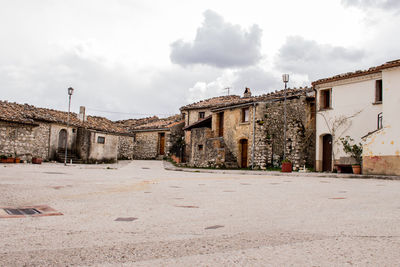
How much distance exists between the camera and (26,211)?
5.52 meters

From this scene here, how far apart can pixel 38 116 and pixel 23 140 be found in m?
2.72

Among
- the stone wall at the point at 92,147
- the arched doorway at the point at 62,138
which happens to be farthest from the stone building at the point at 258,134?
the arched doorway at the point at 62,138

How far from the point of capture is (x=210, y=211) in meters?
5.91

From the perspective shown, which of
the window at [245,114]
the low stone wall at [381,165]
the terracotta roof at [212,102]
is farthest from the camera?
the terracotta roof at [212,102]

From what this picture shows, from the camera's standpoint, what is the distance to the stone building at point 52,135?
78.5 feet

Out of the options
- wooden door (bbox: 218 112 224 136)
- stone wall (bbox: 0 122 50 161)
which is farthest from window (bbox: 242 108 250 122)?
stone wall (bbox: 0 122 50 161)

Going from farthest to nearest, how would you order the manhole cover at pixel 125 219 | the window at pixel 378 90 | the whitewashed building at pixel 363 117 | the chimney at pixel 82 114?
the chimney at pixel 82 114 → the window at pixel 378 90 → the whitewashed building at pixel 363 117 → the manhole cover at pixel 125 219

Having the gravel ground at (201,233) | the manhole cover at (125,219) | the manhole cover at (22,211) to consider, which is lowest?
the manhole cover at (22,211)

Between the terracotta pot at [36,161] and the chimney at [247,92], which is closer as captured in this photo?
the terracotta pot at [36,161]

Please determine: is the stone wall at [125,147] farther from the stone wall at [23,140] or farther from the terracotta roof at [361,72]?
the terracotta roof at [361,72]

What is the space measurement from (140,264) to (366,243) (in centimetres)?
236

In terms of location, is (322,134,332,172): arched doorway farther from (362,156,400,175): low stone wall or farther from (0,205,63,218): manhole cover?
(0,205,63,218): manhole cover

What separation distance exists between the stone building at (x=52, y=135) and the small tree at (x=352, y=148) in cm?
1889

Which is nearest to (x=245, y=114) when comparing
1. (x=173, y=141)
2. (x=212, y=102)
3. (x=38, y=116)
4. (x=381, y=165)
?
(x=212, y=102)
